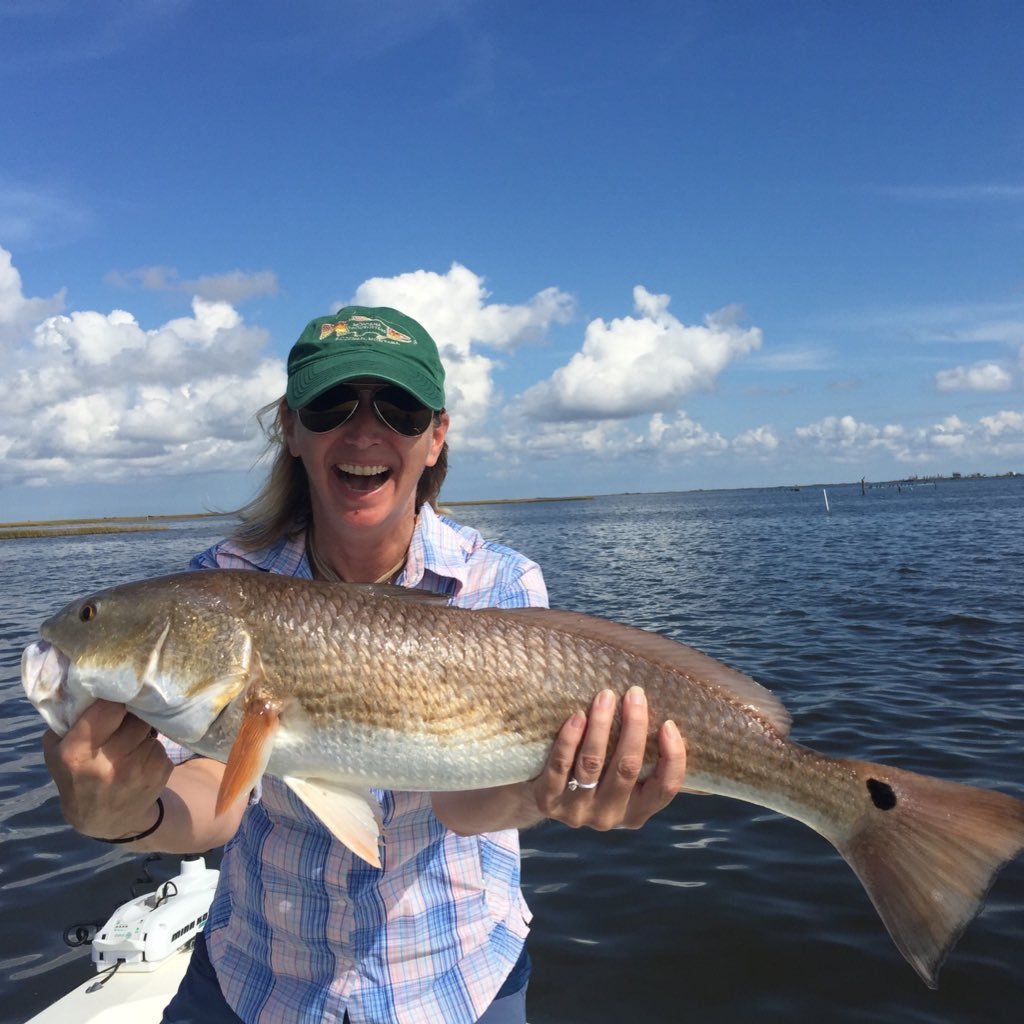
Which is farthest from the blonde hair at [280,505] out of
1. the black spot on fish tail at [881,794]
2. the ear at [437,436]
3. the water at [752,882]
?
the water at [752,882]

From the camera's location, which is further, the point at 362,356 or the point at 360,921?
the point at 362,356

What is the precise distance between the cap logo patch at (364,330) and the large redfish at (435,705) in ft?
3.24

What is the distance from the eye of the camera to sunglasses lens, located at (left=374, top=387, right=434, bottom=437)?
314 cm

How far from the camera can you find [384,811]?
2928mm

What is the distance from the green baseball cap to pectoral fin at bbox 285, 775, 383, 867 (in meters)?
1.40

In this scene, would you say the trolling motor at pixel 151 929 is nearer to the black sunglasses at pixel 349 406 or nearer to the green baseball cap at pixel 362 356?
the black sunglasses at pixel 349 406

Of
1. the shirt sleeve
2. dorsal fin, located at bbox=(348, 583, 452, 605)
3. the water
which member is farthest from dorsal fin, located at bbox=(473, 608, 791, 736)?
the water

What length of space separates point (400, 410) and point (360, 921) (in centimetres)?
183

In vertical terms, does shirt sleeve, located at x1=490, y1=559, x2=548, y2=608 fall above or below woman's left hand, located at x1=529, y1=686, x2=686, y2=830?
above

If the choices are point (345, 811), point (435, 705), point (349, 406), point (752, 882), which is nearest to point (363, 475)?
point (349, 406)

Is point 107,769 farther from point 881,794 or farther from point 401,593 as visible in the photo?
point 881,794

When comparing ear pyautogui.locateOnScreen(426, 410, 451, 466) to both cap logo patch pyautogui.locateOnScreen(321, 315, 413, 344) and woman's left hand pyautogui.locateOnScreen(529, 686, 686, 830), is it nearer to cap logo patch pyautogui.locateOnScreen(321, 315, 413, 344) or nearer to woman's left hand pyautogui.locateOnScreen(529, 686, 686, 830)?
→ cap logo patch pyautogui.locateOnScreen(321, 315, 413, 344)

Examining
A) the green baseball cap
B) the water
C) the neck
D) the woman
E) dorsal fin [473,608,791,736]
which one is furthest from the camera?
the water

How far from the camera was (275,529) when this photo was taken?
3.48m
